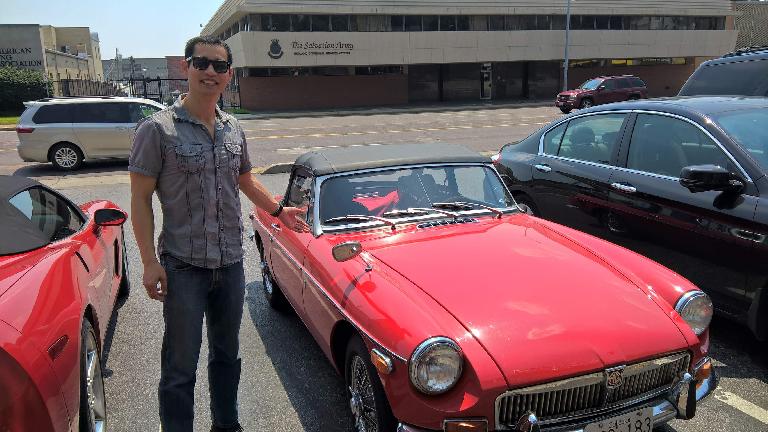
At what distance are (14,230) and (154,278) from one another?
3.69 feet

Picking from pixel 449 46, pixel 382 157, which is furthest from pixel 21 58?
pixel 382 157

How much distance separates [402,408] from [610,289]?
123 cm

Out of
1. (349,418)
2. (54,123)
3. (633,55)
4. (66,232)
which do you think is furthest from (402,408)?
(633,55)

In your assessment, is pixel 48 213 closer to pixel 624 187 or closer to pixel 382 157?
pixel 382 157

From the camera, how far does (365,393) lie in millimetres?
2846

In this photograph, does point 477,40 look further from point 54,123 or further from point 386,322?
point 386,322

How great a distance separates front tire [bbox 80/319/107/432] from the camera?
2.64m

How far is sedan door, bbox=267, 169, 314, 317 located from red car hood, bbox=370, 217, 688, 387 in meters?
0.67

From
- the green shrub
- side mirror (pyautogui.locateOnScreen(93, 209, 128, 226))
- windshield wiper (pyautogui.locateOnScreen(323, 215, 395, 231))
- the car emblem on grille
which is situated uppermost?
the green shrub

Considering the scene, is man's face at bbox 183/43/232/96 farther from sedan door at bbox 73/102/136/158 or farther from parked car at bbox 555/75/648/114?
parked car at bbox 555/75/648/114

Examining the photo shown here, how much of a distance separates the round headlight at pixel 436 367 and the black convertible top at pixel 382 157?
181 cm

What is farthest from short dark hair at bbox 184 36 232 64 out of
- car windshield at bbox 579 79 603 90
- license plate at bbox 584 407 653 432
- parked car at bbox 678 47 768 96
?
car windshield at bbox 579 79 603 90

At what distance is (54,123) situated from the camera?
13.0 metres

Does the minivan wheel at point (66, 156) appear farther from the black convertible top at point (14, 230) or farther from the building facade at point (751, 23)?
the building facade at point (751, 23)
